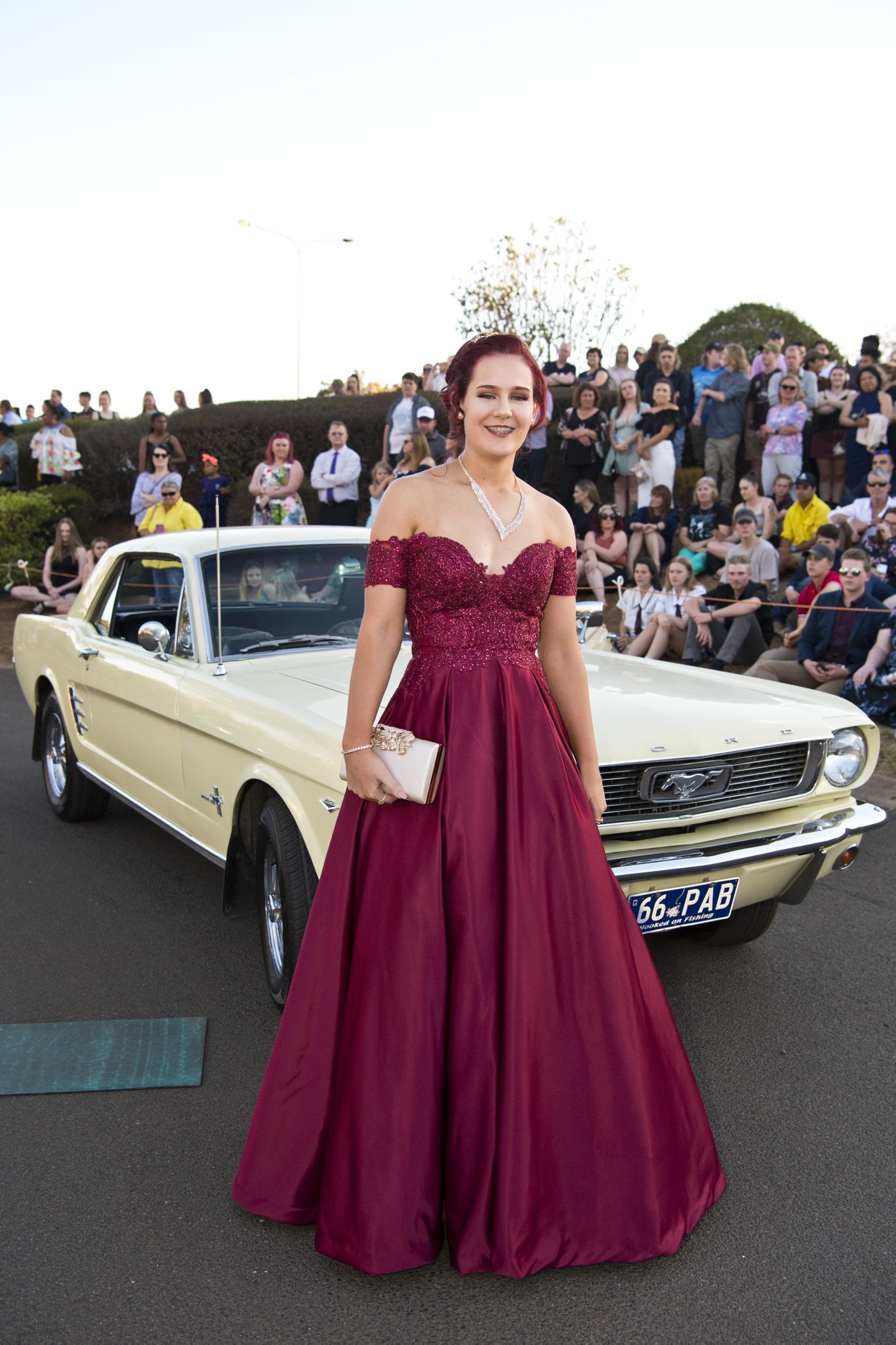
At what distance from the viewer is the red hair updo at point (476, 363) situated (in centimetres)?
275

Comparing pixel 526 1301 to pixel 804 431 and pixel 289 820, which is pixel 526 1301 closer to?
pixel 289 820

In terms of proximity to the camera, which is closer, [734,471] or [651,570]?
[651,570]

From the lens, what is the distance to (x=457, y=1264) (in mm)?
2459

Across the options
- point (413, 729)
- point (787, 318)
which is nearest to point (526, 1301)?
point (413, 729)

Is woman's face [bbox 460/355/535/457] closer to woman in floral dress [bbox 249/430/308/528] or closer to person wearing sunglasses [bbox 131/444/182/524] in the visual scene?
woman in floral dress [bbox 249/430/308/528]

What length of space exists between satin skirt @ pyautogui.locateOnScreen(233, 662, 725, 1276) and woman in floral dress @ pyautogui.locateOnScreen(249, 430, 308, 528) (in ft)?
27.6

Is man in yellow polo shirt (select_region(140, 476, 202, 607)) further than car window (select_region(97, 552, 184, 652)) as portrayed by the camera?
Yes

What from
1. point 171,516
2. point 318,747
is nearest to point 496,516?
point 318,747

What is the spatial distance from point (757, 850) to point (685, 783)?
360mm

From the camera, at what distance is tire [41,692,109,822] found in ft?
19.5

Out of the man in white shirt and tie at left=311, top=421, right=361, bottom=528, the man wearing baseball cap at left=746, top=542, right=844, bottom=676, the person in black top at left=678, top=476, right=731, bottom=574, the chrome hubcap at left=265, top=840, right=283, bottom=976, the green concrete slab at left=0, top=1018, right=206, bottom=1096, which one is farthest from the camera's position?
the man in white shirt and tie at left=311, top=421, right=361, bottom=528

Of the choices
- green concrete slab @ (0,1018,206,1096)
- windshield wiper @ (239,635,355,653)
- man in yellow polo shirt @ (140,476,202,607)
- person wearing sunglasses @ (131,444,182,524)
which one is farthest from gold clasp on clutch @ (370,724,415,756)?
person wearing sunglasses @ (131,444,182,524)

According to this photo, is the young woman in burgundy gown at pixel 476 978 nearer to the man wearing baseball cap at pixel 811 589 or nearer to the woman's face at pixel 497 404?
the woman's face at pixel 497 404

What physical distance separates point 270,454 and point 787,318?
37.1 feet
